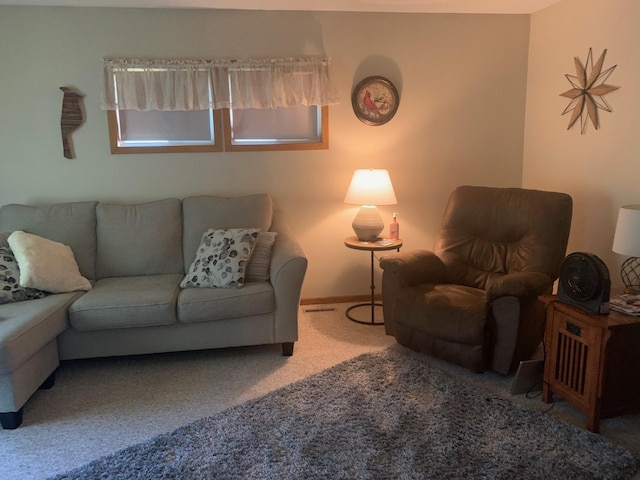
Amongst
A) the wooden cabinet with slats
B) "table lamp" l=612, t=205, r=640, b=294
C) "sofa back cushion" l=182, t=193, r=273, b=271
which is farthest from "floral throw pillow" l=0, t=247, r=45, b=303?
"table lamp" l=612, t=205, r=640, b=294

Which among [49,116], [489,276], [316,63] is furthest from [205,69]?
[489,276]

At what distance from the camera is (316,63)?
12.7 feet

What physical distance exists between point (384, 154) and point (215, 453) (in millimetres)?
2652

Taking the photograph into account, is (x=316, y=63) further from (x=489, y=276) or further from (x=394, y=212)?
(x=489, y=276)

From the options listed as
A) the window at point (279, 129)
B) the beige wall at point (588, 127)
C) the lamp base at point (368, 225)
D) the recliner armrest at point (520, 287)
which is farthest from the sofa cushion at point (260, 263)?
the beige wall at point (588, 127)

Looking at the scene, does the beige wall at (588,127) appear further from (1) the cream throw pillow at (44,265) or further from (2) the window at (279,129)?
(1) the cream throw pillow at (44,265)

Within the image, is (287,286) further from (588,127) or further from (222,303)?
(588,127)

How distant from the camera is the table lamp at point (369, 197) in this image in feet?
12.1

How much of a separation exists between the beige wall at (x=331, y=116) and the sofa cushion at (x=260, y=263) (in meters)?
0.78

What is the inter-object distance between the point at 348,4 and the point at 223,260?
2022mm

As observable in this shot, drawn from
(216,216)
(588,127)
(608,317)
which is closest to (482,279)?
(608,317)

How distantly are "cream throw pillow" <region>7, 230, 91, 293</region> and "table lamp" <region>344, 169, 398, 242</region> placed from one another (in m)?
1.84

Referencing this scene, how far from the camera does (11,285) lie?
295 centimetres

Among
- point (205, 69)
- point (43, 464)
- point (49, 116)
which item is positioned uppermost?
point (205, 69)
